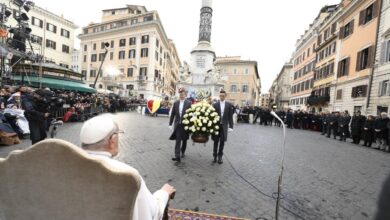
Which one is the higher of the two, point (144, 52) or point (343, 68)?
point (144, 52)

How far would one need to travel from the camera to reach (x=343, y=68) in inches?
1152

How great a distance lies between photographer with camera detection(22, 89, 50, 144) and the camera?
6.35 meters

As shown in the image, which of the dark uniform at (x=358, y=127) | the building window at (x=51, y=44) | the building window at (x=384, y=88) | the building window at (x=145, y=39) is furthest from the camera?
the building window at (x=145, y=39)

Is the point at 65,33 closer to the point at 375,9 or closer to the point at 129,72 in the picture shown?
the point at 129,72

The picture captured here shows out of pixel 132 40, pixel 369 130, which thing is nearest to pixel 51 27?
pixel 132 40

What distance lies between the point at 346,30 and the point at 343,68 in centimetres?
453

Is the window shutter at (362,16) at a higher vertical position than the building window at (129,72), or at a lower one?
higher

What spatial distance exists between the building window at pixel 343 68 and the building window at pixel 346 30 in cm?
304

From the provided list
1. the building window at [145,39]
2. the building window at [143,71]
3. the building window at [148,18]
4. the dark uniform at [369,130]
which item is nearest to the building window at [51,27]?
the building window at [145,39]

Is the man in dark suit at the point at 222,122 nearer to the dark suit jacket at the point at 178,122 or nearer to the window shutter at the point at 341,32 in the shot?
the dark suit jacket at the point at 178,122

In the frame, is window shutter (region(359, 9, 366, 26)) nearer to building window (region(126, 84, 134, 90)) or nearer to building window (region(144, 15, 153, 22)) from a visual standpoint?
building window (region(144, 15, 153, 22))

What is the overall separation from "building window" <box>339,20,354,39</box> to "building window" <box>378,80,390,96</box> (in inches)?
392

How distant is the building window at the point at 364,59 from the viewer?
2277 cm

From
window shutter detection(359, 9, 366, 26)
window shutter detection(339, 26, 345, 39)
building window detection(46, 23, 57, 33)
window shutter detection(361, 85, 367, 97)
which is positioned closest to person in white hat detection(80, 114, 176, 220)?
window shutter detection(361, 85, 367, 97)
